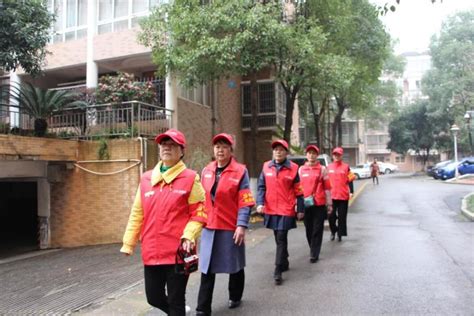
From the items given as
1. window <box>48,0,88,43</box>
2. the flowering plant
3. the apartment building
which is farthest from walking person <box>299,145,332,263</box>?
window <box>48,0,88,43</box>

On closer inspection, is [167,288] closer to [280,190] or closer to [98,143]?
[280,190]

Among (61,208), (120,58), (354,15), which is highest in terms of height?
(354,15)

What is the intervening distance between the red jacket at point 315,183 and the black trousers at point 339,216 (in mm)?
1528

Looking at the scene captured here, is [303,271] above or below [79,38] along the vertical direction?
below

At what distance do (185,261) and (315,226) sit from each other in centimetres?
402

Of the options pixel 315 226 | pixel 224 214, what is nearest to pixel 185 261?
pixel 224 214

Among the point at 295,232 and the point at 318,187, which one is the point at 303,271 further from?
the point at 295,232

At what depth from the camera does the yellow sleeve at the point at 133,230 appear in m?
3.82

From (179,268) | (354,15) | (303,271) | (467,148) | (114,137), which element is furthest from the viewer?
(467,148)

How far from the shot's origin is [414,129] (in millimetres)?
43938

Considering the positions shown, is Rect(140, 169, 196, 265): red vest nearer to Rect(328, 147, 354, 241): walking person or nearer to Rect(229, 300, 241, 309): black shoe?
Rect(229, 300, 241, 309): black shoe

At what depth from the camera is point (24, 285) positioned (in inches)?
297

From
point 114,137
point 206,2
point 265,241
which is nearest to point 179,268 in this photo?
point 265,241

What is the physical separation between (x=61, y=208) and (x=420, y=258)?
8.86 meters
